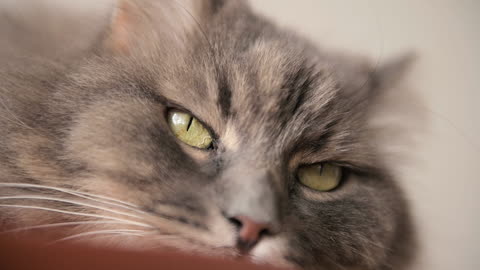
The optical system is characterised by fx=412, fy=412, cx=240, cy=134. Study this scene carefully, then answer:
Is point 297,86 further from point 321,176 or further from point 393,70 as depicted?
point 393,70

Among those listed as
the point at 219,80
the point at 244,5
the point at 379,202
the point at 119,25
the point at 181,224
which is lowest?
the point at 181,224

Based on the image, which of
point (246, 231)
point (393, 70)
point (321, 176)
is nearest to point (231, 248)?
point (246, 231)

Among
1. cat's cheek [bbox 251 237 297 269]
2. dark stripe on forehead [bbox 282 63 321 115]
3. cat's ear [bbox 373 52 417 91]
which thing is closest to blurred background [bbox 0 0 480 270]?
cat's ear [bbox 373 52 417 91]

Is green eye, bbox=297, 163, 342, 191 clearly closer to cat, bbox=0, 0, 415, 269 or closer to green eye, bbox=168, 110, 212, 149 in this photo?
cat, bbox=0, 0, 415, 269

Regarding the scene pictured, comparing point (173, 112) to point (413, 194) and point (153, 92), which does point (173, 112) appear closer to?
point (153, 92)

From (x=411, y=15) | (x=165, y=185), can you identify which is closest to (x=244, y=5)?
(x=411, y=15)

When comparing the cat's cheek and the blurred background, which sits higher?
the blurred background
